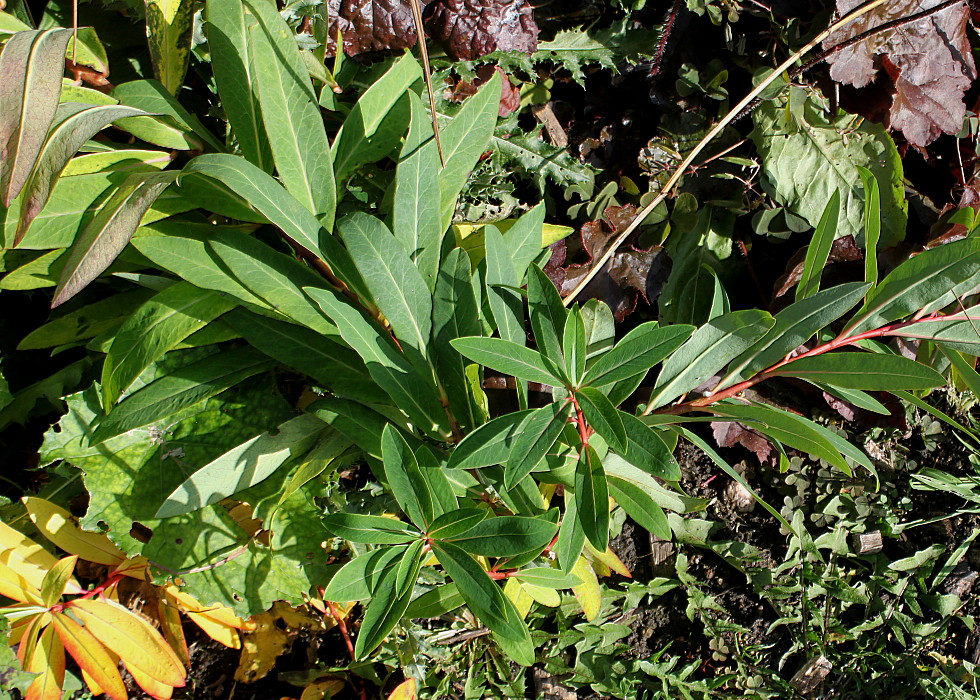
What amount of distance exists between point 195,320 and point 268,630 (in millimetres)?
944

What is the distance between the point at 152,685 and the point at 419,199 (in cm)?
124

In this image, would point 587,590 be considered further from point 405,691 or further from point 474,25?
point 474,25

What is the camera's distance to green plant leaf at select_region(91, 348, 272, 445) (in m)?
1.34

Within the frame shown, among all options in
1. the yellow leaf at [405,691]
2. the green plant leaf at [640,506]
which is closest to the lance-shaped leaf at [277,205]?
the green plant leaf at [640,506]

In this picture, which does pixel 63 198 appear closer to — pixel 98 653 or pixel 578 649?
pixel 98 653

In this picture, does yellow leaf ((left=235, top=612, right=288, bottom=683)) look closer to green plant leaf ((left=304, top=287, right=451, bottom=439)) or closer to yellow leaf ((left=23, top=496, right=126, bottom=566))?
yellow leaf ((left=23, top=496, right=126, bottom=566))

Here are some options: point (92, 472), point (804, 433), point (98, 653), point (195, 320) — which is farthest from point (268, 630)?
point (804, 433)

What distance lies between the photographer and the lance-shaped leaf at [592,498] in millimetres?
1136

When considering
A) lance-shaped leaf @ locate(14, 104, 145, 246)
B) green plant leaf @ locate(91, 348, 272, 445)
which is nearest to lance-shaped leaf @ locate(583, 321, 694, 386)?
green plant leaf @ locate(91, 348, 272, 445)

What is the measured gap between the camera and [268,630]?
1.80 metres

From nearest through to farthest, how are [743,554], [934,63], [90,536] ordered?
1. [90,536]
2. [934,63]
3. [743,554]

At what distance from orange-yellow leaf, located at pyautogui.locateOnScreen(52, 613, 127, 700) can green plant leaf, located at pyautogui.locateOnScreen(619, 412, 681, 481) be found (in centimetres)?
123

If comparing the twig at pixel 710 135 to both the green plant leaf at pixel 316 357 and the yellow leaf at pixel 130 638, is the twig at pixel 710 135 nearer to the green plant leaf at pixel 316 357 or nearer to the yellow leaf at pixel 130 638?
the green plant leaf at pixel 316 357

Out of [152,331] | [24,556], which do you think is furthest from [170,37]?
[24,556]
